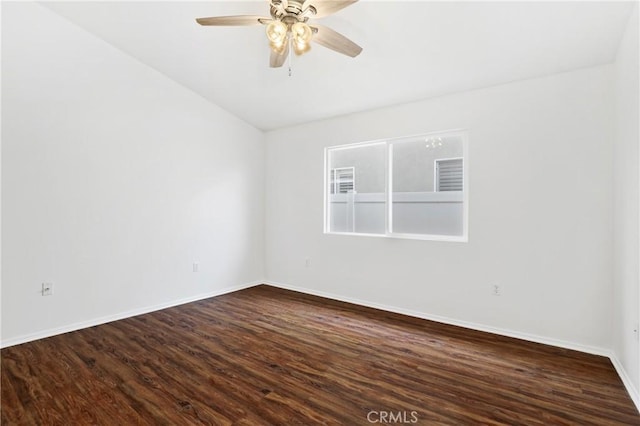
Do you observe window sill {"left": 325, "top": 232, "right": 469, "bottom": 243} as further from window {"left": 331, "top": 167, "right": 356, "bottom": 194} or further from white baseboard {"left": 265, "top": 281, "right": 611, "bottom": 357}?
white baseboard {"left": 265, "top": 281, "right": 611, "bottom": 357}

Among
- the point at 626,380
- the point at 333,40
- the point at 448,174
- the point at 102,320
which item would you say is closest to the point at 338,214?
the point at 448,174

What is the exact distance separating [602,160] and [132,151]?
4.70m

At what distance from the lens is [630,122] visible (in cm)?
219

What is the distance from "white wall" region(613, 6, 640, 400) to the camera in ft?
6.82

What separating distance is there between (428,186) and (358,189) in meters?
0.98

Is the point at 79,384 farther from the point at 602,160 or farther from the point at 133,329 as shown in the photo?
the point at 602,160

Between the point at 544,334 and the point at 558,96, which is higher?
the point at 558,96

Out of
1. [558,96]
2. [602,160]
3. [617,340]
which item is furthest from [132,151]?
[617,340]

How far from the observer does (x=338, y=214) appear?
4500mm

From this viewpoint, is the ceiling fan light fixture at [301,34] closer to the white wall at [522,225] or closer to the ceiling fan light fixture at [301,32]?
the ceiling fan light fixture at [301,32]

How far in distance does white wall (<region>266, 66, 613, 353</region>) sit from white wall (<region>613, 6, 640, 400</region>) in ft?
0.43

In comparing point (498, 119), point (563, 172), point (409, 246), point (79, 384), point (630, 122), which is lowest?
point (79, 384)

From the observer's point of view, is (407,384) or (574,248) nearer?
(407,384)

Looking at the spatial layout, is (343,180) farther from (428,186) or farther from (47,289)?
(47,289)
